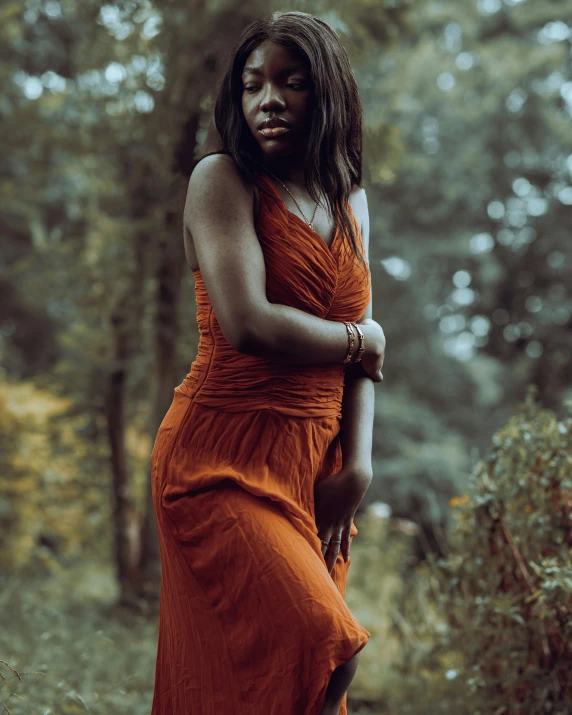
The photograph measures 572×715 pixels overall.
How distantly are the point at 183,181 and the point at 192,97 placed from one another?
0.49 meters

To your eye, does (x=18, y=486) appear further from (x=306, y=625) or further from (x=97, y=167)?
(x=306, y=625)

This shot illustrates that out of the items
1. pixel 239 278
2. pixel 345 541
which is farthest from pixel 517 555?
pixel 239 278

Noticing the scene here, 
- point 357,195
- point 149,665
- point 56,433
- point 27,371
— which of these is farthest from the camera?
point 27,371

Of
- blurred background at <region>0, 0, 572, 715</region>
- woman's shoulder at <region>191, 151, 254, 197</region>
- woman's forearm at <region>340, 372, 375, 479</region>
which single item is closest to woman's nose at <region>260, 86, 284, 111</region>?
woman's shoulder at <region>191, 151, 254, 197</region>

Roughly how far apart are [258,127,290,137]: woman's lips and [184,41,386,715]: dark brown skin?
1cm

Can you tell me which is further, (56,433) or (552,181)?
(552,181)

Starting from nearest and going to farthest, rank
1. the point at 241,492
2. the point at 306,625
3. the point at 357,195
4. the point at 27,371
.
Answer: the point at 306,625 → the point at 241,492 → the point at 357,195 → the point at 27,371

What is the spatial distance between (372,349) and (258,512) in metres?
0.45

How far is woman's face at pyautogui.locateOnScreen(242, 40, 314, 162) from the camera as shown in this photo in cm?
185

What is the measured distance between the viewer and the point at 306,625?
1.71 m

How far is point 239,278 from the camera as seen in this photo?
1767mm

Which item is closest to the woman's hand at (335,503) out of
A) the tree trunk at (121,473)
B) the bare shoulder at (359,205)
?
the bare shoulder at (359,205)

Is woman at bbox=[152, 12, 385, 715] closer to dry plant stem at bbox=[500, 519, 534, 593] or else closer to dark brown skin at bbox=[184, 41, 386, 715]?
dark brown skin at bbox=[184, 41, 386, 715]

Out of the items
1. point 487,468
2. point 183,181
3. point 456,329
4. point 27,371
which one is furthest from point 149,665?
point 456,329
